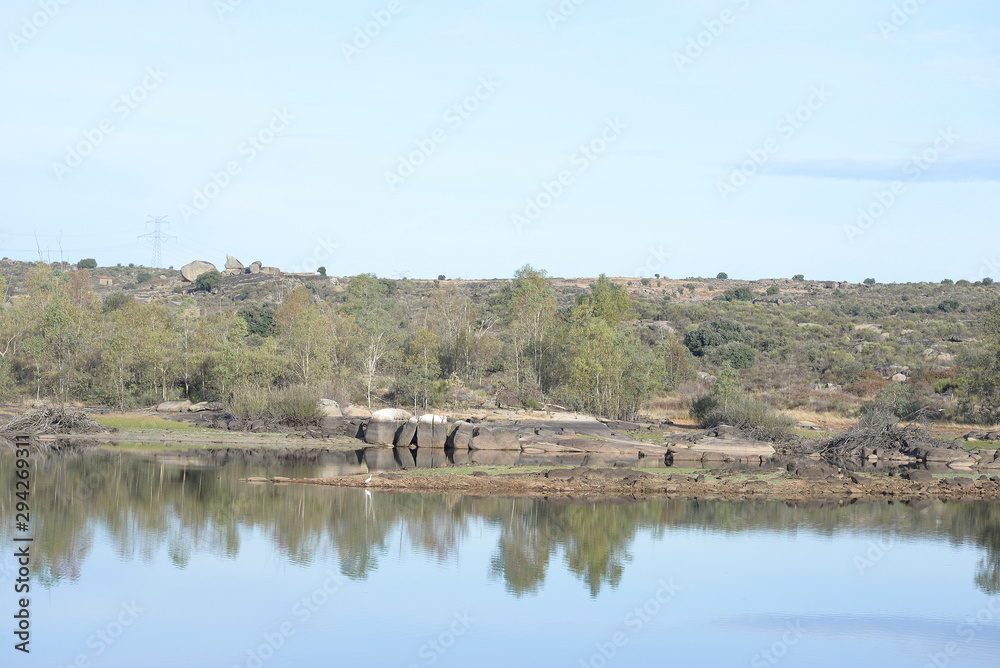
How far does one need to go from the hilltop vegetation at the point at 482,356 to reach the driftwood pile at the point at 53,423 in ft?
26.6

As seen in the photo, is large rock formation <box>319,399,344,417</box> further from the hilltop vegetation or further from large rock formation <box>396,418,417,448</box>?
large rock formation <box>396,418,417,448</box>

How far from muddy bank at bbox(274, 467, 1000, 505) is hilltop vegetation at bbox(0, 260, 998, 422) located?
17.0 metres

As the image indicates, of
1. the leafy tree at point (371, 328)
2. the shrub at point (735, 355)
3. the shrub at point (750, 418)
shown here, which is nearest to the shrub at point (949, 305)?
the shrub at point (735, 355)

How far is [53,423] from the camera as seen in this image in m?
35.2

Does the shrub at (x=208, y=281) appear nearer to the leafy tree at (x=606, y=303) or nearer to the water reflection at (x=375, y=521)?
the leafy tree at (x=606, y=303)

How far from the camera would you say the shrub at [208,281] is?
10769 centimetres

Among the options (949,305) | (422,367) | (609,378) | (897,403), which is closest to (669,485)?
(609,378)

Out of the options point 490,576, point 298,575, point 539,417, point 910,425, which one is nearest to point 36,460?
point 298,575

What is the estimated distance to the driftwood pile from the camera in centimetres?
3431

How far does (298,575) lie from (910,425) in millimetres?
29202

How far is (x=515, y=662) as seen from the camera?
12.7 meters

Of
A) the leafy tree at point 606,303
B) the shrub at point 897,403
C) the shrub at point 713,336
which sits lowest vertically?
the shrub at point 897,403

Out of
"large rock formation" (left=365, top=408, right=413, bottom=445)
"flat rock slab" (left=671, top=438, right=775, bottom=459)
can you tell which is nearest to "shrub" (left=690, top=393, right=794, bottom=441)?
"flat rock slab" (left=671, top=438, right=775, bottom=459)

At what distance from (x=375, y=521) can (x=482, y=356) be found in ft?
115
